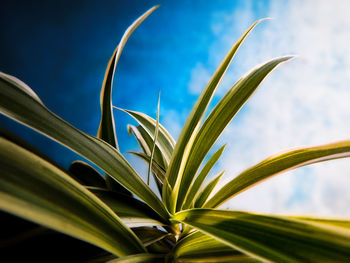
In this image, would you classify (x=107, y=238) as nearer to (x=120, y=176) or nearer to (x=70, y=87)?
(x=120, y=176)

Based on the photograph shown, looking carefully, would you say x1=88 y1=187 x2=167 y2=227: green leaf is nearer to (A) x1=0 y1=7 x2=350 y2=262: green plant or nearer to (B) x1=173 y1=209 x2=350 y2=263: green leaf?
(A) x1=0 y1=7 x2=350 y2=262: green plant

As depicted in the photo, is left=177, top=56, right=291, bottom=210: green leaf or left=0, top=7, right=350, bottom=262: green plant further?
left=177, top=56, right=291, bottom=210: green leaf

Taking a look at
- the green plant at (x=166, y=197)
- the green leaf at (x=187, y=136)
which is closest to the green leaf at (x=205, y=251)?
the green plant at (x=166, y=197)

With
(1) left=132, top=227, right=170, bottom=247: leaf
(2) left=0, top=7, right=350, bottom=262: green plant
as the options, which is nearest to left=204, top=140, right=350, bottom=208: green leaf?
(2) left=0, top=7, right=350, bottom=262: green plant

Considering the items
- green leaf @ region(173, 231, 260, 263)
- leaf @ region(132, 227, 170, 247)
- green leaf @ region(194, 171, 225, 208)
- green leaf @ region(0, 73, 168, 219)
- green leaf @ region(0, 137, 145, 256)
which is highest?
green leaf @ region(0, 73, 168, 219)

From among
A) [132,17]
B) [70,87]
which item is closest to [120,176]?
[70,87]

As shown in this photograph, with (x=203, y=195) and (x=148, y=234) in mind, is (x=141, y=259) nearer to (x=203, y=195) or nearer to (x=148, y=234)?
(x=148, y=234)

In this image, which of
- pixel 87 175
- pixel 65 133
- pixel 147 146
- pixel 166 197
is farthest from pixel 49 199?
pixel 147 146
